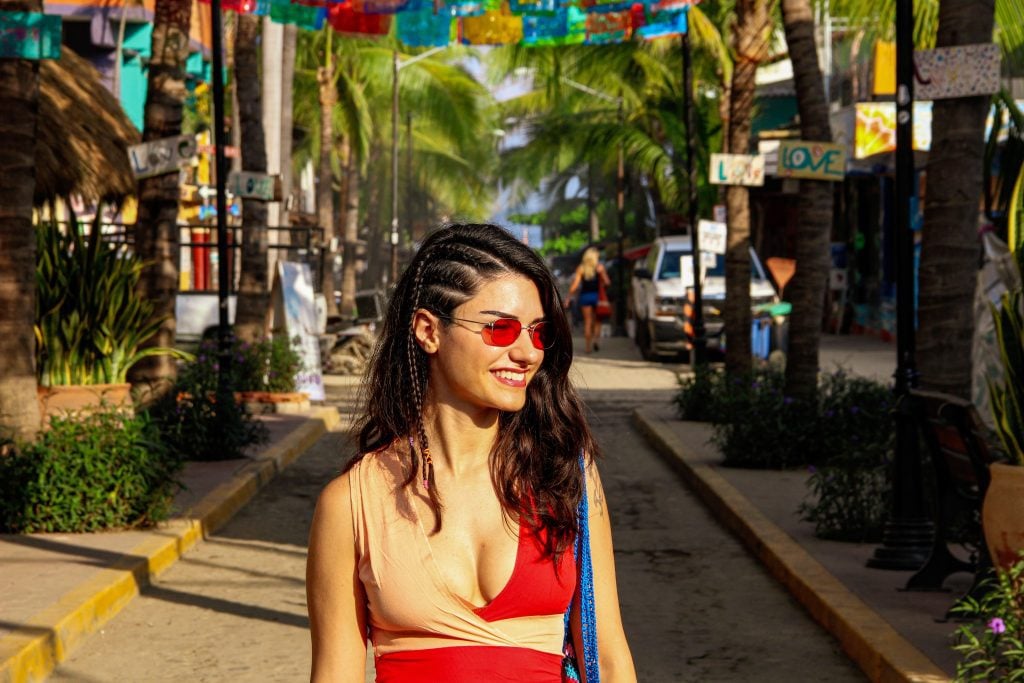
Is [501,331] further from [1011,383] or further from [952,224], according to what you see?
[952,224]

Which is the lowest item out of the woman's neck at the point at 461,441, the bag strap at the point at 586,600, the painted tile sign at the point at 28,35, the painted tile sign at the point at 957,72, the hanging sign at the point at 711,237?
the bag strap at the point at 586,600

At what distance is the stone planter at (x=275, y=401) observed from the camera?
2125cm

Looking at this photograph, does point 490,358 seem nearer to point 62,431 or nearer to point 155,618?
point 155,618

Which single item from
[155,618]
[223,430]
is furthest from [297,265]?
[155,618]

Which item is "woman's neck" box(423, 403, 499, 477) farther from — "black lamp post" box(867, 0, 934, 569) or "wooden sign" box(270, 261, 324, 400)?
"wooden sign" box(270, 261, 324, 400)

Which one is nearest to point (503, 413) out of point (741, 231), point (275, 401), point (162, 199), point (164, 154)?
point (164, 154)

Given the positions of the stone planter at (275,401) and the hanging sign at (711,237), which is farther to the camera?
the hanging sign at (711,237)

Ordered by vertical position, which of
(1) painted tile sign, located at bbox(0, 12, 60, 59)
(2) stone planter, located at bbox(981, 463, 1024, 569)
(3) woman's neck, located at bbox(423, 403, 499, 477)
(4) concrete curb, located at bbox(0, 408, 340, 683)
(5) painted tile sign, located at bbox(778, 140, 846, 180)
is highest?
(1) painted tile sign, located at bbox(0, 12, 60, 59)

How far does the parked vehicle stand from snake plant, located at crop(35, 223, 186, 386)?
18194mm

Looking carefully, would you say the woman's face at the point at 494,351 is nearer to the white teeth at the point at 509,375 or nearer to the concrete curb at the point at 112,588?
the white teeth at the point at 509,375

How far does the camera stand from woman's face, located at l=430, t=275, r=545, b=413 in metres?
3.28

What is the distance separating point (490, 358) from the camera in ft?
10.7

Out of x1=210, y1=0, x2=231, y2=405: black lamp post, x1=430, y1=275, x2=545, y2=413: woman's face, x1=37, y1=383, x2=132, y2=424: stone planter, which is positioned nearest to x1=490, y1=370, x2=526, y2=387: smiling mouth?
x1=430, y1=275, x2=545, y2=413: woman's face

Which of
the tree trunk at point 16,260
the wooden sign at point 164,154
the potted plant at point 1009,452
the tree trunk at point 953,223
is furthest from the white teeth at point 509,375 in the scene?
the wooden sign at point 164,154
